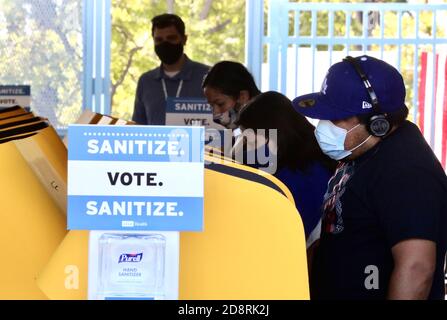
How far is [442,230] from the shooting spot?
2.14m

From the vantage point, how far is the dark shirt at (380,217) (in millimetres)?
2066

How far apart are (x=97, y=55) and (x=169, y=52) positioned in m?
0.51

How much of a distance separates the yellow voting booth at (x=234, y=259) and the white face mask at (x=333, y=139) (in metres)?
0.78

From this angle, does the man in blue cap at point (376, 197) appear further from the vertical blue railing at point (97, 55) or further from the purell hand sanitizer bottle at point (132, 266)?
the vertical blue railing at point (97, 55)

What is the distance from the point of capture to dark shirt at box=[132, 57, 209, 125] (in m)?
5.37

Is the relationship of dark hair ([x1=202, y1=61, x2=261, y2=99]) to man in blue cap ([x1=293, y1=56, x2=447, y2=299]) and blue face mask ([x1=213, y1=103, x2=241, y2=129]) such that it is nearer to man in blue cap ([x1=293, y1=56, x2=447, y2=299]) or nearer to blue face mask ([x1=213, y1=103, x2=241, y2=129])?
blue face mask ([x1=213, y1=103, x2=241, y2=129])

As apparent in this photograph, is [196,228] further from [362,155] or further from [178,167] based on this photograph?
[362,155]

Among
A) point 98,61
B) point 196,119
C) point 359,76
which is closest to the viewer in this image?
A: point 359,76

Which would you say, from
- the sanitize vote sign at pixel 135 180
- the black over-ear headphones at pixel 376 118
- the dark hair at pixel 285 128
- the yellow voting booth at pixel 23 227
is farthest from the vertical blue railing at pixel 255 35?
the sanitize vote sign at pixel 135 180

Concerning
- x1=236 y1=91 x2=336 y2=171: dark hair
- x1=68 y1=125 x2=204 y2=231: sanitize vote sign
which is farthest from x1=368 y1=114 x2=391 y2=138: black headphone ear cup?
x1=68 y1=125 x2=204 y2=231: sanitize vote sign

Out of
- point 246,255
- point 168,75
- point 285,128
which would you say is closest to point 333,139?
point 285,128
